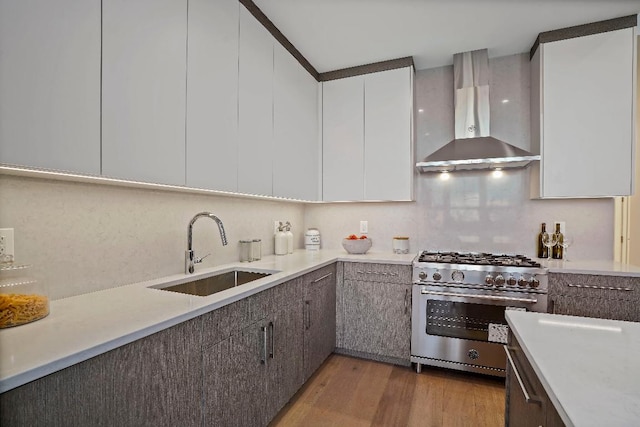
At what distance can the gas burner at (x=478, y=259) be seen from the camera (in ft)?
7.14

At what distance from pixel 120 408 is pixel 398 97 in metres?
2.67

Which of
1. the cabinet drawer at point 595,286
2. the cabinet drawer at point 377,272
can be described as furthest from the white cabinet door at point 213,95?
the cabinet drawer at point 595,286

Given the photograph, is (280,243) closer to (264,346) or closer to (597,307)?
(264,346)

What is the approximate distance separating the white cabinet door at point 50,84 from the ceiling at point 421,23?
4.20 feet

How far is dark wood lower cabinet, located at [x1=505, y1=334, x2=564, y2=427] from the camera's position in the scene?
2.18 feet

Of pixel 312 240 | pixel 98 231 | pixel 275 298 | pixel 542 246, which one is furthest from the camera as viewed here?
pixel 312 240

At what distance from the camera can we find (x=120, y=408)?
905 millimetres

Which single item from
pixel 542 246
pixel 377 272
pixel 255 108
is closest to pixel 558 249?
pixel 542 246

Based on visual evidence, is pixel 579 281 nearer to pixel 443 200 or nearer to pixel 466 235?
pixel 466 235

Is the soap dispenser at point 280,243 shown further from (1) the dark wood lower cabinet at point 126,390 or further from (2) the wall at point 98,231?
(1) the dark wood lower cabinet at point 126,390

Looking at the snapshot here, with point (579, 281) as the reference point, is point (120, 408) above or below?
below

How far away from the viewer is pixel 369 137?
2756 millimetres

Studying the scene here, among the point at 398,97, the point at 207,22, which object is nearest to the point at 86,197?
the point at 207,22

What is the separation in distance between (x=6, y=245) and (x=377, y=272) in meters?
2.09
